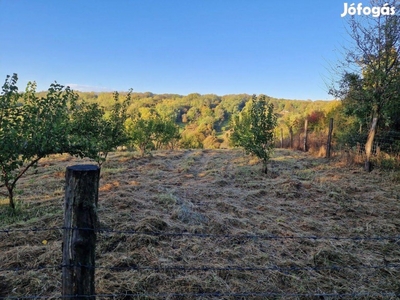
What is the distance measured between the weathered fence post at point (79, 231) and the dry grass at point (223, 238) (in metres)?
0.55

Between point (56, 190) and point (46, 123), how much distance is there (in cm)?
228

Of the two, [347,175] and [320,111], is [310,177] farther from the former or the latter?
[320,111]

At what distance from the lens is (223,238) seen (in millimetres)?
3939

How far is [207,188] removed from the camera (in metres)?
6.90

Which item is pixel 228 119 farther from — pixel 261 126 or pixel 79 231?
pixel 79 231

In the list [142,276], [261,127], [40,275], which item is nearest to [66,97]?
[40,275]

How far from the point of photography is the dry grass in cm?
280

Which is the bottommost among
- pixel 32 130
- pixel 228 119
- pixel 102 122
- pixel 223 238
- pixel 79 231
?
pixel 223 238

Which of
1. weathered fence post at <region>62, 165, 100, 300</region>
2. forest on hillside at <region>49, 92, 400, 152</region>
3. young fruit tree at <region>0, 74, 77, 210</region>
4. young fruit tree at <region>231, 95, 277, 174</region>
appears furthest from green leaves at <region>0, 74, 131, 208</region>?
young fruit tree at <region>231, 95, 277, 174</region>

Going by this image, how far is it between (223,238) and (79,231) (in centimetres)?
268

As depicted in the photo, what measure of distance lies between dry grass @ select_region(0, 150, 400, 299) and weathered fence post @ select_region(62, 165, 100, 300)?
552mm

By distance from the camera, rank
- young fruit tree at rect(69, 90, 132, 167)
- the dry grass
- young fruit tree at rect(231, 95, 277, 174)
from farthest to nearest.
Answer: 1. young fruit tree at rect(231, 95, 277, 174)
2. young fruit tree at rect(69, 90, 132, 167)
3. the dry grass

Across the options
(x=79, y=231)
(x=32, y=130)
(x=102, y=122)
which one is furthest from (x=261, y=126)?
(x=79, y=231)

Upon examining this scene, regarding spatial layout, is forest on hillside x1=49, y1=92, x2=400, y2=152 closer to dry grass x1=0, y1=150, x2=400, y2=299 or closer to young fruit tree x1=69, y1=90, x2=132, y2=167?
young fruit tree x1=69, y1=90, x2=132, y2=167
